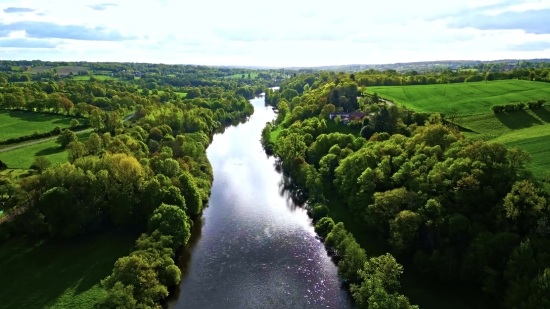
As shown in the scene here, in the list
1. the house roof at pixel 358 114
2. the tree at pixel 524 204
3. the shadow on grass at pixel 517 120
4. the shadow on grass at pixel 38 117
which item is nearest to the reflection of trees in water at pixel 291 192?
the house roof at pixel 358 114

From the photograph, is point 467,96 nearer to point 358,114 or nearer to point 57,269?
point 358,114

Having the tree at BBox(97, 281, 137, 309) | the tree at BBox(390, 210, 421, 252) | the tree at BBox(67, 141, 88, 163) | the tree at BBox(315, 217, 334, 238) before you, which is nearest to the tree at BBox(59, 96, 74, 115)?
the tree at BBox(67, 141, 88, 163)

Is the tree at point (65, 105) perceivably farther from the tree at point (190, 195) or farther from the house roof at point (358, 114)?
the house roof at point (358, 114)

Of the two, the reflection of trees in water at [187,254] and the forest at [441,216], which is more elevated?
the forest at [441,216]

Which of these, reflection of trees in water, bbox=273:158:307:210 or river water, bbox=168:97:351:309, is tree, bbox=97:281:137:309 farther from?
reflection of trees in water, bbox=273:158:307:210

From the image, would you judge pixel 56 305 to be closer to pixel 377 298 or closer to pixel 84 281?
pixel 84 281

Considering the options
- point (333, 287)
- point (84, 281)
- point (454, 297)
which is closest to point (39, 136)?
point (84, 281)

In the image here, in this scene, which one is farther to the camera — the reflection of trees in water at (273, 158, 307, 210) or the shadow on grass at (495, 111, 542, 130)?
the shadow on grass at (495, 111, 542, 130)
